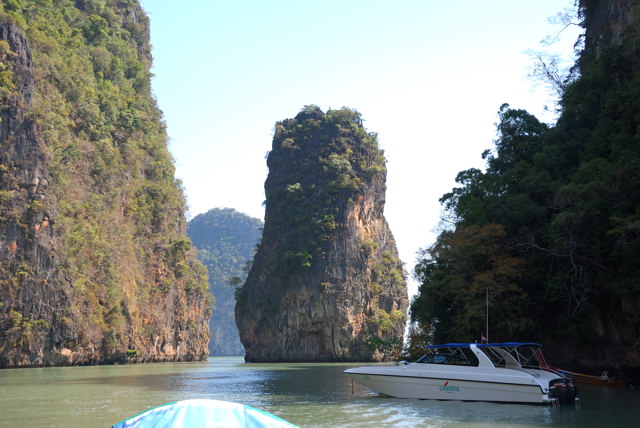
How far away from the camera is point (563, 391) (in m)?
16.1

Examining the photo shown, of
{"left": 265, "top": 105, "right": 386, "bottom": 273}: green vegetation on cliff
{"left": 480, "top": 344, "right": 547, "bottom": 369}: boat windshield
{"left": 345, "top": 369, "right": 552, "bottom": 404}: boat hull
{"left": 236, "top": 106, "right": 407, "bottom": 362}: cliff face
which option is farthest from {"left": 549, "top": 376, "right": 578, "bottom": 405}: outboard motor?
{"left": 265, "top": 105, "right": 386, "bottom": 273}: green vegetation on cliff

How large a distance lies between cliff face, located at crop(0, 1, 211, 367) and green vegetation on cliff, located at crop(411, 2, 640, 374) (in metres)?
27.3

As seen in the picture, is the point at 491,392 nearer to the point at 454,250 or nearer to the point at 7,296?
the point at 454,250

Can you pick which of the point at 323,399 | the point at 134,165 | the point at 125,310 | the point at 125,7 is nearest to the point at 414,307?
the point at 323,399

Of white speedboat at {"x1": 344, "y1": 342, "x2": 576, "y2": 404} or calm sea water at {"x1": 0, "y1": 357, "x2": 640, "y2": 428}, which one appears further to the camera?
white speedboat at {"x1": 344, "y1": 342, "x2": 576, "y2": 404}

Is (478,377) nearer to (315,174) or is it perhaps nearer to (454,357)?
(454,357)

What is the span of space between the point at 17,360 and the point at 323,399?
3040 cm

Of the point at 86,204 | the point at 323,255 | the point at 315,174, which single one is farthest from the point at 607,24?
the point at 315,174

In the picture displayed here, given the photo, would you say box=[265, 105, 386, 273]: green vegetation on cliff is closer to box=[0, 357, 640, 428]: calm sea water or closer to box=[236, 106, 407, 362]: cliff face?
box=[236, 106, 407, 362]: cliff face

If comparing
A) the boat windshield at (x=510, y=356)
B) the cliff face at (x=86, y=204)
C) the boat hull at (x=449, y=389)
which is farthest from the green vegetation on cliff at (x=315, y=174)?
the boat windshield at (x=510, y=356)

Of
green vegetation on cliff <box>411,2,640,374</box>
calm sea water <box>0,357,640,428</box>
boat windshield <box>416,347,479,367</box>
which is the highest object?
green vegetation on cliff <box>411,2,640,374</box>

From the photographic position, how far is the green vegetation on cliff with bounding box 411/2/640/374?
2161 cm

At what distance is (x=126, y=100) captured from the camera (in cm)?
6638

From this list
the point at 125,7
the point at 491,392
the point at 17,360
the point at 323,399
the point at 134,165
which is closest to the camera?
the point at 491,392
